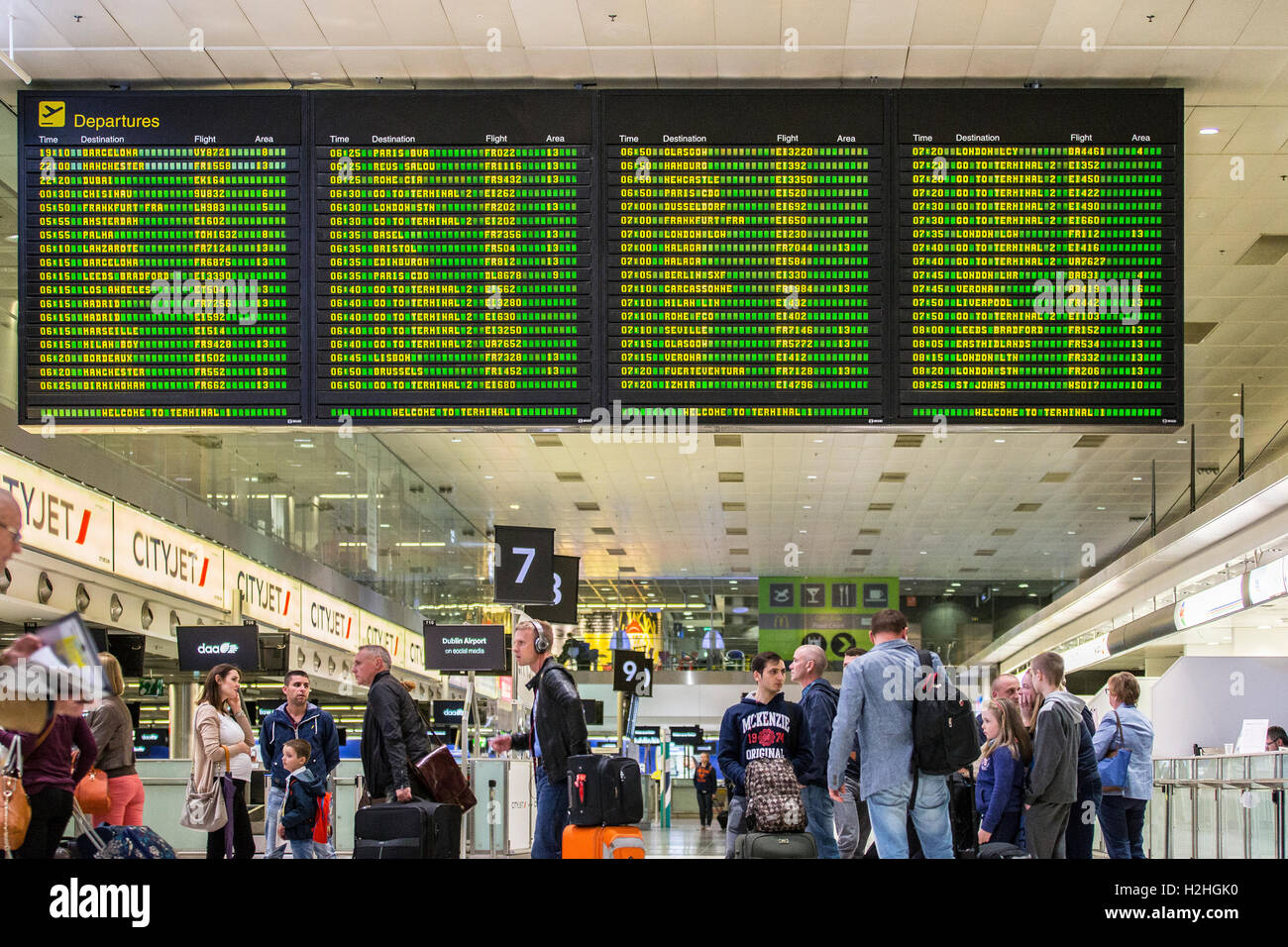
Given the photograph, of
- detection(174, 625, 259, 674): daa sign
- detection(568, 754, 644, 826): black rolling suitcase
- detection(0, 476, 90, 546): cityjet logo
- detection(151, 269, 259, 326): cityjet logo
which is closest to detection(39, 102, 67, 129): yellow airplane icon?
detection(151, 269, 259, 326): cityjet logo

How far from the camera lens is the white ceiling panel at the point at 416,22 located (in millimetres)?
6629

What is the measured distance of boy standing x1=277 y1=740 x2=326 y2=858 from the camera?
8703 mm

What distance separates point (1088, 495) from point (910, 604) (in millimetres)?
15976

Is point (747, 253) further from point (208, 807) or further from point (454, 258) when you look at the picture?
point (208, 807)

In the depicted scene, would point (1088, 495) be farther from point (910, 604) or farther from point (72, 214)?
point (72, 214)

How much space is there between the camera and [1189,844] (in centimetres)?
1179

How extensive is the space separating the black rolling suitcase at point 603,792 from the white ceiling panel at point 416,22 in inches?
146

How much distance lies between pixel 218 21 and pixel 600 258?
87.3 inches

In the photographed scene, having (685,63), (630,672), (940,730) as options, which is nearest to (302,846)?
(940,730)

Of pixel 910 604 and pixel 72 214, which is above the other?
pixel 72 214

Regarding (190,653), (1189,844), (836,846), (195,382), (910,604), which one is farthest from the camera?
(910,604)

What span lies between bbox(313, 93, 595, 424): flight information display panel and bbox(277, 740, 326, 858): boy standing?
295cm

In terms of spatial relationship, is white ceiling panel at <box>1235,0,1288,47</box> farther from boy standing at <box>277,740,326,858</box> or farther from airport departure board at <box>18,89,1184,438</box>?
boy standing at <box>277,740,326,858</box>
